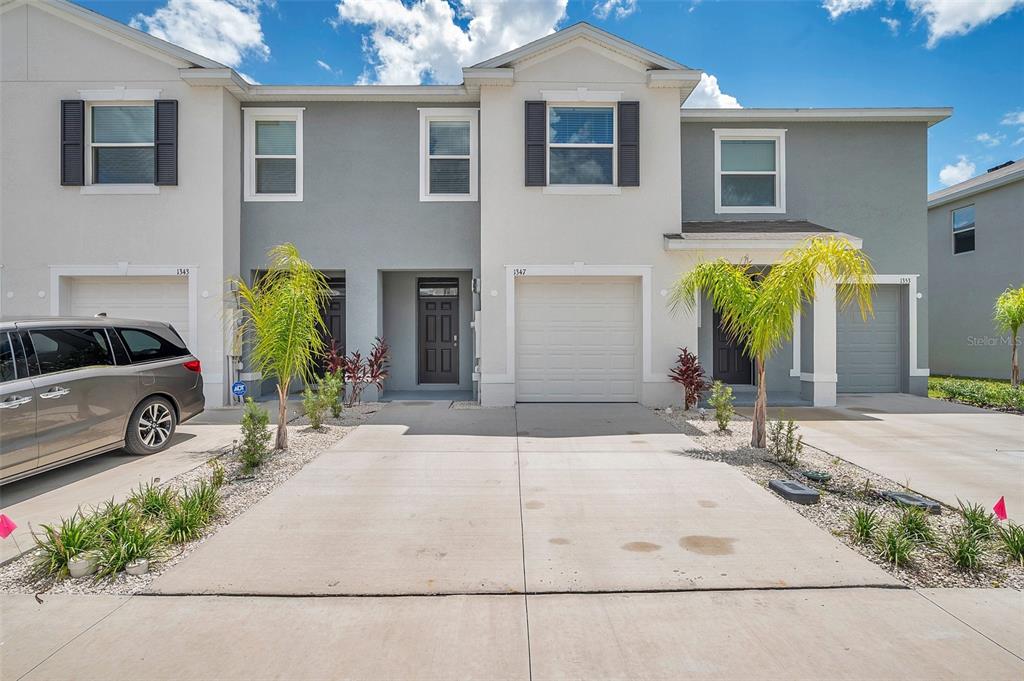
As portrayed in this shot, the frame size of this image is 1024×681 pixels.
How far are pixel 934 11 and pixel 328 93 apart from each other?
491 inches

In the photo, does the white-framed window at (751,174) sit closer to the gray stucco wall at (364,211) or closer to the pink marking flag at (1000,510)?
the gray stucco wall at (364,211)

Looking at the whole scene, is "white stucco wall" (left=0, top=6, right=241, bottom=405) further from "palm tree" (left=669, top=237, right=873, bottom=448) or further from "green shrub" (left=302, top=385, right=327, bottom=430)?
"palm tree" (left=669, top=237, right=873, bottom=448)

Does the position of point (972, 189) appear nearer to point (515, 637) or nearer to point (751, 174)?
point (751, 174)

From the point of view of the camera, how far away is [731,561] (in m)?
3.84

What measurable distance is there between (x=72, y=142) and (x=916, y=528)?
1364cm

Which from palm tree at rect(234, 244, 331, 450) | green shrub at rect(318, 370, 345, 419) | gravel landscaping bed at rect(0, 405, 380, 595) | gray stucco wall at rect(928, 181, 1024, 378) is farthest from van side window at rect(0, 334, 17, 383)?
gray stucco wall at rect(928, 181, 1024, 378)

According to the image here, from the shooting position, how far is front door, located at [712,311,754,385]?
12453 millimetres

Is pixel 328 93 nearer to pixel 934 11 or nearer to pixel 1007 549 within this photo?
pixel 1007 549

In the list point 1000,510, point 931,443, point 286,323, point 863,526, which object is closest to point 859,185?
point 931,443

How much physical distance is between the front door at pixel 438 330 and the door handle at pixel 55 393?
7077mm

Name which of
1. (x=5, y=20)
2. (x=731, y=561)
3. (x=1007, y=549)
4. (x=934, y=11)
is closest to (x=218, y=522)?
(x=731, y=561)

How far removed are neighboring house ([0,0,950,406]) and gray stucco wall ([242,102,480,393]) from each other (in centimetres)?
3

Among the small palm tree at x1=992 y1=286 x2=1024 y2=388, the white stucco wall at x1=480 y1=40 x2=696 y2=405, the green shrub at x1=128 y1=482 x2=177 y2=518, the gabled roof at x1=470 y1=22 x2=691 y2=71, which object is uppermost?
the gabled roof at x1=470 y1=22 x2=691 y2=71

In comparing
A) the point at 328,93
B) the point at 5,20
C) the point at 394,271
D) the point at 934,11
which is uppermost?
the point at 934,11
